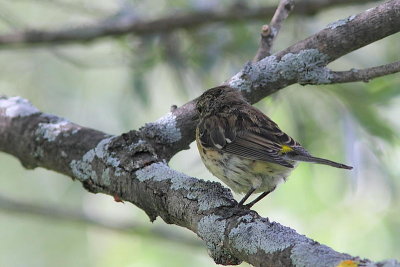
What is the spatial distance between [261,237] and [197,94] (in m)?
3.34

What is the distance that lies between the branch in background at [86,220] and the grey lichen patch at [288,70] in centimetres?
200

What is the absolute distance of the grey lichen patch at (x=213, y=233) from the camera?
2887mm

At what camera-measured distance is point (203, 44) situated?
562 cm

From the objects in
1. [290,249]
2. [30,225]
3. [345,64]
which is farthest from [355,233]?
[30,225]

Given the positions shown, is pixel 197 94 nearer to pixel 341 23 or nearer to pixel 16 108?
pixel 16 108

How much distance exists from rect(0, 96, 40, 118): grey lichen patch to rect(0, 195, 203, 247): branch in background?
128 cm

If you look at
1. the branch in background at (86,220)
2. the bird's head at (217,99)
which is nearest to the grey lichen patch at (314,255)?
the bird's head at (217,99)

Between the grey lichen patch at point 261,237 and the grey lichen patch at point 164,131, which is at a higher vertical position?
the grey lichen patch at point 164,131

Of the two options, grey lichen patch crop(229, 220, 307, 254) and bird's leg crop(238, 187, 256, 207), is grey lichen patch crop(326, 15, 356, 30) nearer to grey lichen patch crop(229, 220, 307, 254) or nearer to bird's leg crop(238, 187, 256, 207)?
bird's leg crop(238, 187, 256, 207)

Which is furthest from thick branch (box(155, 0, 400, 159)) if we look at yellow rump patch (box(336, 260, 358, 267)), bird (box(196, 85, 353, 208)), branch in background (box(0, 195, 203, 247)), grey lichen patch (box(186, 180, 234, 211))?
branch in background (box(0, 195, 203, 247))

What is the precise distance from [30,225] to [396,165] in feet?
16.0

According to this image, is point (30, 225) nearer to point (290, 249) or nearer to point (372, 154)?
point (372, 154)

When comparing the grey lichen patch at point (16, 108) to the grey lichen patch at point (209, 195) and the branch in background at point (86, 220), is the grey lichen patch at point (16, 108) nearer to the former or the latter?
the branch in background at point (86, 220)

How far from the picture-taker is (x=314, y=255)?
2359mm
